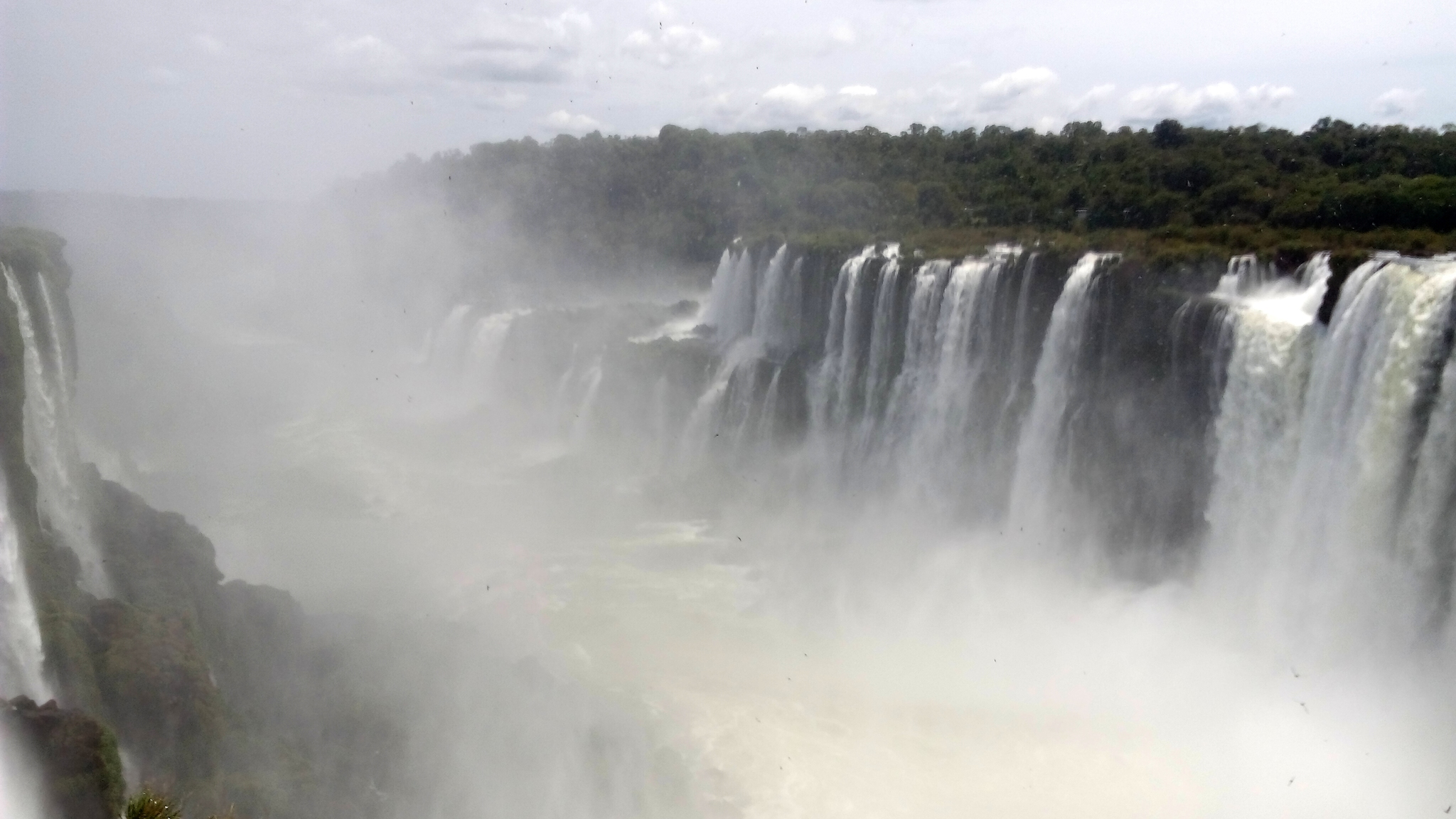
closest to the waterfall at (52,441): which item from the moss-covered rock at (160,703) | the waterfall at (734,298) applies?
the moss-covered rock at (160,703)

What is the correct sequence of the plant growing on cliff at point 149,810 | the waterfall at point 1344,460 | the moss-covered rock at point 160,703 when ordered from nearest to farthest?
the plant growing on cliff at point 149,810 < the moss-covered rock at point 160,703 < the waterfall at point 1344,460

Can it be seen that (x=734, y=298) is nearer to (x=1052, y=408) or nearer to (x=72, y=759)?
(x=1052, y=408)

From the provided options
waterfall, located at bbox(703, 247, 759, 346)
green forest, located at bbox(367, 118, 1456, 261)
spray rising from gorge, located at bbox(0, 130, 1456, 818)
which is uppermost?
green forest, located at bbox(367, 118, 1456, 261)

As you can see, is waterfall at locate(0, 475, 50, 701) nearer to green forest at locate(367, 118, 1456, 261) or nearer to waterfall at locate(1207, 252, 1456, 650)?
waterfall at locate(1207, 252, 1456, 650)

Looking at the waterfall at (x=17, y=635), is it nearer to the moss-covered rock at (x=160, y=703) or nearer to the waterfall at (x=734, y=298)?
the moss-covered rock at (x=160, y=703)

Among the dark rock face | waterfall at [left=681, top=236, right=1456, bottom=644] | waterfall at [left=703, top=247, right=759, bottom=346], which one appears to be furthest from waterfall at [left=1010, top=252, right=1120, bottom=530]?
the dark rock face

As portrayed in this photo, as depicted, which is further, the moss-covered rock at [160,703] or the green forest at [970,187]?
the green forest at [970,187]

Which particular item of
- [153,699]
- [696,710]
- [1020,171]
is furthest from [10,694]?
[1020,171]
